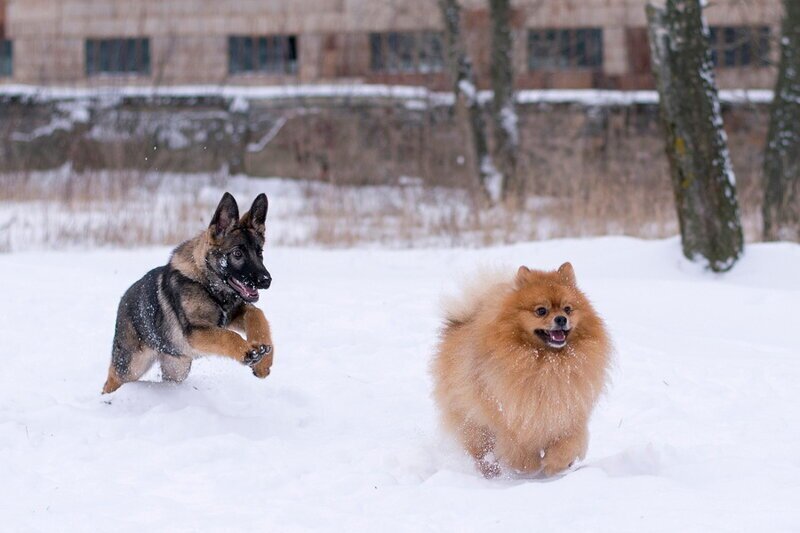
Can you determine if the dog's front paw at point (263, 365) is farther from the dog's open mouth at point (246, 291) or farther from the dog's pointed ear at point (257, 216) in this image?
the dog's pointed ear at point (257, 216)

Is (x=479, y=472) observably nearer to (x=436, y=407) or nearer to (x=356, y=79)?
(x=436, y=407)

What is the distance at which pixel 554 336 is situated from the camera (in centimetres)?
465

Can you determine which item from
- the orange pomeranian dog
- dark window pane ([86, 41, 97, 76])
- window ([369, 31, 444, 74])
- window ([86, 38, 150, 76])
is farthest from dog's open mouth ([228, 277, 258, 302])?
dark window pane ([86, 41, 97, 76])

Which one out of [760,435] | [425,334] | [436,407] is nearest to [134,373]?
[436,407]

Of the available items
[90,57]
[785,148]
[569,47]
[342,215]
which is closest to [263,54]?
[90,57]

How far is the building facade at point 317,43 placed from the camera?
72.8 ft

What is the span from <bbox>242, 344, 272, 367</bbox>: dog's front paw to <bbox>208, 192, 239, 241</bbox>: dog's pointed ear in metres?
0.71

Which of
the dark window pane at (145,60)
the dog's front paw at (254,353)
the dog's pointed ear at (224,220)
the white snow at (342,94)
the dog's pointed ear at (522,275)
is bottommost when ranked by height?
the dog's front paw at (254,353)

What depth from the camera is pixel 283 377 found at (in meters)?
7.10

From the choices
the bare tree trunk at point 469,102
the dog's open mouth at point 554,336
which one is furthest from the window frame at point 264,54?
the dog's open mouth at point 554,336

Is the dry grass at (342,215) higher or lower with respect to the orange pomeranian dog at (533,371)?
higher

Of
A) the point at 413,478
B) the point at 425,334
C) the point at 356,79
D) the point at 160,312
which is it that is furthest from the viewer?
the point at 356,79

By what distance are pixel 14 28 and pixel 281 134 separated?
766cm

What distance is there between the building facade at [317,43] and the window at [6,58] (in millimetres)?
33
